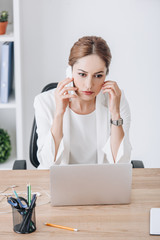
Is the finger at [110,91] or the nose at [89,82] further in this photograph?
the finger at [110,91]

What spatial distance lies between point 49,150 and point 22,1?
1.35m

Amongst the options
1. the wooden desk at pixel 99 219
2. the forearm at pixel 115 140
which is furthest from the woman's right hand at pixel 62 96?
the wooden desk at pixel 99 219

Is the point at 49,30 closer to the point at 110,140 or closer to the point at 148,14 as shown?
the point at 148,14

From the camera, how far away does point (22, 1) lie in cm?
308

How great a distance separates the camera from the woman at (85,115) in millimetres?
2215

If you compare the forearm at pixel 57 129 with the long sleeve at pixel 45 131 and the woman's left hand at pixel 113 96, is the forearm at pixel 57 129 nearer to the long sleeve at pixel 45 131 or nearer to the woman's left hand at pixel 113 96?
the long sleeve at pixel 45 131

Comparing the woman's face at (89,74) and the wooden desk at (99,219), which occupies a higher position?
the woman's face at (89,74)

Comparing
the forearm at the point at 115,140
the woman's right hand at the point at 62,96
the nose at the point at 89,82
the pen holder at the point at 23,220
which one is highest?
the nose at the point at 89,82

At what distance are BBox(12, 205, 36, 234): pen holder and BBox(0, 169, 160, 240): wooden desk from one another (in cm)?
2

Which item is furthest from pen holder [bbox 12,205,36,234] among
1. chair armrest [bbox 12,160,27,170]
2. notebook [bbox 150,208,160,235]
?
chair armrest [bbox 12,160,27,170]

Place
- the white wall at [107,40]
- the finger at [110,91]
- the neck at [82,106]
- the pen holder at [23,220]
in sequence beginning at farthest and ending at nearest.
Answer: the white wall at [107,40]
the neck at [82,106]
the finger at [110,91]
the pen holder at [23,220]

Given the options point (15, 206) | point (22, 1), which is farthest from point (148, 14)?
point (15, 206)

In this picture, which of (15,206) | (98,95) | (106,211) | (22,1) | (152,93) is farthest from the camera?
(152,93)

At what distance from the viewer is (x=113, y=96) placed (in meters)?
2.28
